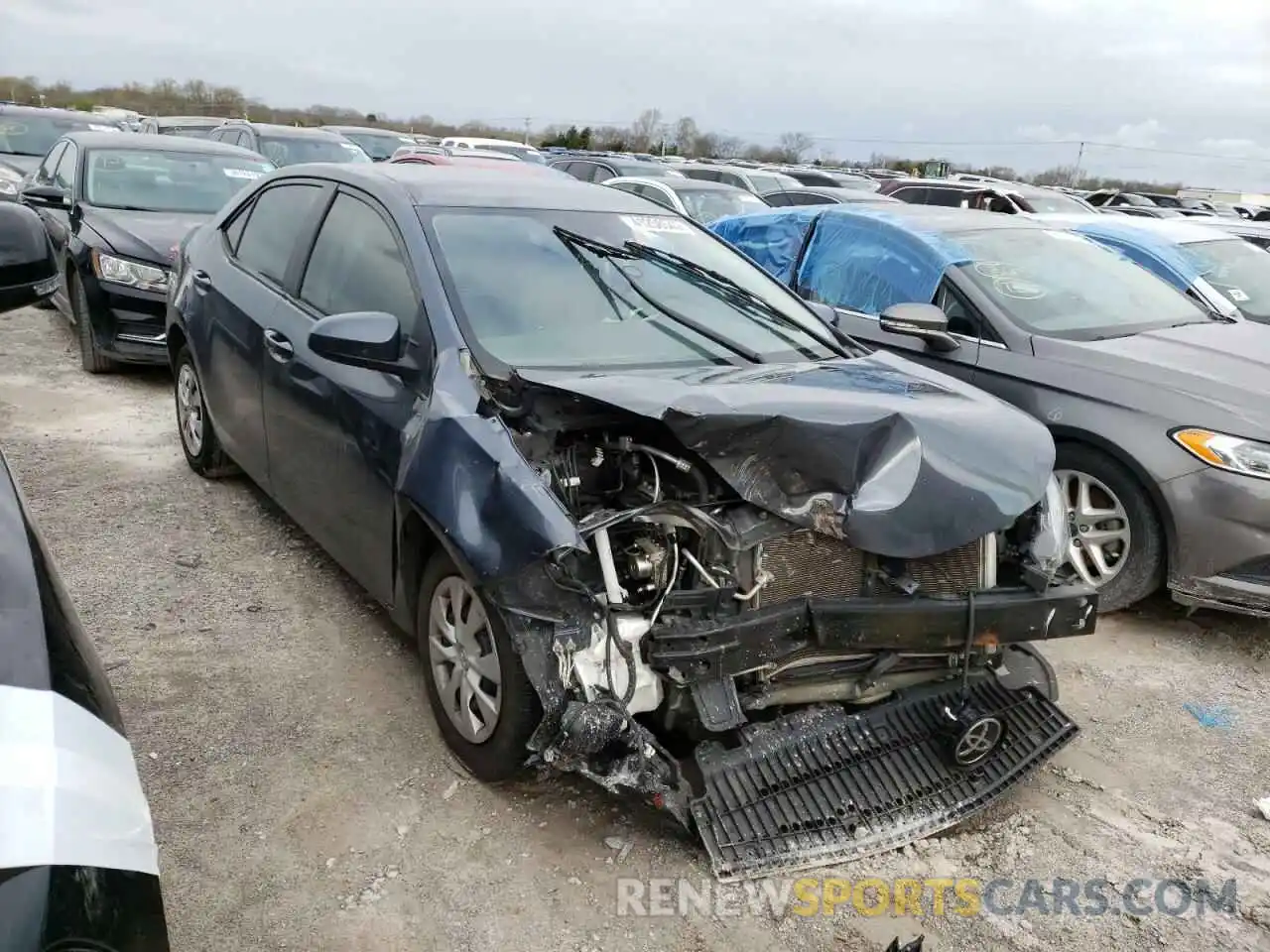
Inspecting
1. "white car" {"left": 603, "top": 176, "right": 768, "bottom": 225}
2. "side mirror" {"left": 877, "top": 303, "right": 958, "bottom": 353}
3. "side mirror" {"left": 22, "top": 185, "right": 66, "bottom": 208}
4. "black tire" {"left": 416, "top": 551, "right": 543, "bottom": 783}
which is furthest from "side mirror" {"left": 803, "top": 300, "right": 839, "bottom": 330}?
"white car" {"left": 603, "top": 176, "right": 768, "bottom": 225}

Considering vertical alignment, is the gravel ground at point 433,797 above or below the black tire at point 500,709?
below

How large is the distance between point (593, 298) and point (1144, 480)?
8.15 feet

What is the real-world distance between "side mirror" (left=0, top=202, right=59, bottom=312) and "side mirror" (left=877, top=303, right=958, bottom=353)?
3582 mm

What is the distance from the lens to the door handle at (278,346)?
3.81 m

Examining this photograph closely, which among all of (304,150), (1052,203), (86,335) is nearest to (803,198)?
(1052,203)

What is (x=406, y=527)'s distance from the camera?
122 inches

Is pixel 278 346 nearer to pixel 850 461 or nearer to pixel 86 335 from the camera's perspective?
pixel 850 461

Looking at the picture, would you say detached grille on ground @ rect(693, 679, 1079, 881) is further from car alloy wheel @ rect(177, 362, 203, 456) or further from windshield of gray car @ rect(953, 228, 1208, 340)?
car alloy wheel @ rect(177, 362, 203, 456)

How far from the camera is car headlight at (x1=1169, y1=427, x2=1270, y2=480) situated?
397 centimetres

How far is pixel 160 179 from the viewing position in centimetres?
780

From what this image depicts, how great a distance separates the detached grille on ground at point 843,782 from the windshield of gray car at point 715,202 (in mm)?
9135

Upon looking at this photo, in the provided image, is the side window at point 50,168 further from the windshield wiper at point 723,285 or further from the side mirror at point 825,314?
the side mirror at point 825,314

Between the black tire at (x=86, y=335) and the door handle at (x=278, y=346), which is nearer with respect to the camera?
the door handle at (x=278, y=346)

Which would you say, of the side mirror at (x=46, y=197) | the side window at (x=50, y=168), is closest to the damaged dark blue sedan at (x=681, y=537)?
the side mirror at (x=46, y=197)
